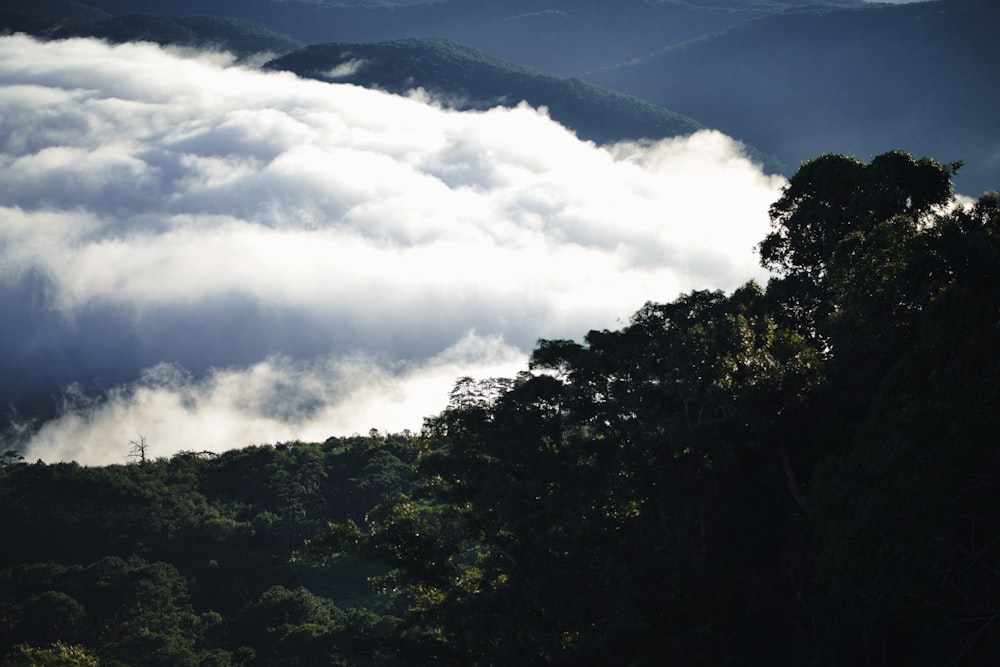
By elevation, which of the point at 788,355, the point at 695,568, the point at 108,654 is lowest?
the point at 108,654

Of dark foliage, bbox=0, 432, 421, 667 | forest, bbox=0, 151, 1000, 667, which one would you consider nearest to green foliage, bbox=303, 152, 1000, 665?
forest, bbox=0, 151, 1000, 667

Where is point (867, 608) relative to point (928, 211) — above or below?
below

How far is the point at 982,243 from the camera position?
18359 mm

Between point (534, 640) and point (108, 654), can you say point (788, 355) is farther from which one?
point (108, 654)

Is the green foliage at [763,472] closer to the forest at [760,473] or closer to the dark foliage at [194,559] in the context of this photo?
the forest at [760,473]

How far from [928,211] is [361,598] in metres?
55.5

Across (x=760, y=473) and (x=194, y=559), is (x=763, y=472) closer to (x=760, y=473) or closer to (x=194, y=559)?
(x=760, y=473)

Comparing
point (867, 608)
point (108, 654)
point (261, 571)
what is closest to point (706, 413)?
point (867, 608)

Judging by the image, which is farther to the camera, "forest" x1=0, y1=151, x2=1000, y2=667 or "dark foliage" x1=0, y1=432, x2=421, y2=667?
"dark foliage" x1=0, y1=432, x2=421, y2=667

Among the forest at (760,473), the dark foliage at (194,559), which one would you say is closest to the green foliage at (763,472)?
the forest at (760,473)

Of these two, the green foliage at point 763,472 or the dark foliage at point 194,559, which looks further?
the dark foliage at point 194,559

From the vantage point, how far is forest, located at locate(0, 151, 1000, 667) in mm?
17328

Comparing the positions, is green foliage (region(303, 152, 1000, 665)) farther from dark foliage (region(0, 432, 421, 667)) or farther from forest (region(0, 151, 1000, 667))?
dark foliage (region(0, 432, 421, 667))

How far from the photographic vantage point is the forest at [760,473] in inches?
682
